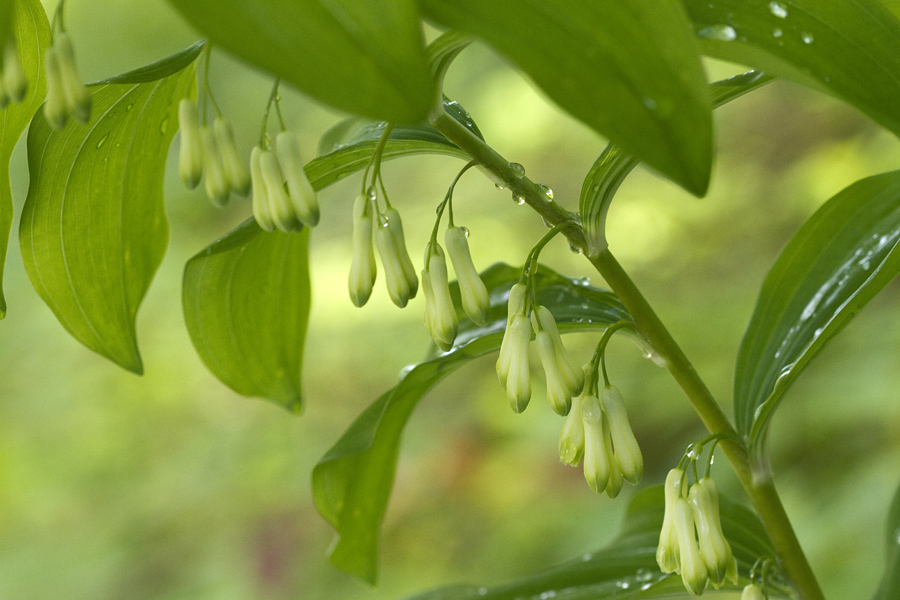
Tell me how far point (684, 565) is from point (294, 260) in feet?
1.65

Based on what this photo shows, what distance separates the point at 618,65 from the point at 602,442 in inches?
13.6

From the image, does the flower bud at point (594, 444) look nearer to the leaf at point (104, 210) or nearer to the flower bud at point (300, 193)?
the flower bud at point (300, 193)

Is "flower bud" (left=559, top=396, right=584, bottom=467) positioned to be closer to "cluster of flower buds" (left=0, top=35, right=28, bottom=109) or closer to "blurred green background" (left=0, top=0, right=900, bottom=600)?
"cluster of flower buds" (left=0, top=35, right=28, bottom=109)

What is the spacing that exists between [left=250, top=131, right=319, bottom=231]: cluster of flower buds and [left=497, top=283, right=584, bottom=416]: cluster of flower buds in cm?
17

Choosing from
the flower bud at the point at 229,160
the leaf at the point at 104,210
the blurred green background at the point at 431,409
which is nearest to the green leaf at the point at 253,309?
the leaf at the point at 104,210

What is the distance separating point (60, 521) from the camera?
3.96 m

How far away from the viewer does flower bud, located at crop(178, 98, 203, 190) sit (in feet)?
1.83

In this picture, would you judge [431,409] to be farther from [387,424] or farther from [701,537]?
[701,537]

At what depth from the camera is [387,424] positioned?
81cm

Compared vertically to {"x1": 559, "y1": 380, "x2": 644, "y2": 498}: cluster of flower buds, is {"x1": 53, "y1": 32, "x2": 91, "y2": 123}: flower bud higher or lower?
higher

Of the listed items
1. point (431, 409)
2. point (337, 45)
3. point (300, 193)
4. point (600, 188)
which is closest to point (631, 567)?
point (600, 188)

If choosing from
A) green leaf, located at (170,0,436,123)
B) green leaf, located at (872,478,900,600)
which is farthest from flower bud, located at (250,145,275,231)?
green leaf, located at (872,478,900,600)

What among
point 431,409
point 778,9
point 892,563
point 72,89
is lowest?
point 431,409

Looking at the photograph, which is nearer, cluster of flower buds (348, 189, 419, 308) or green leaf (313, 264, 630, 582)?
cluster of flower buds (348, 189, 419, 308)
